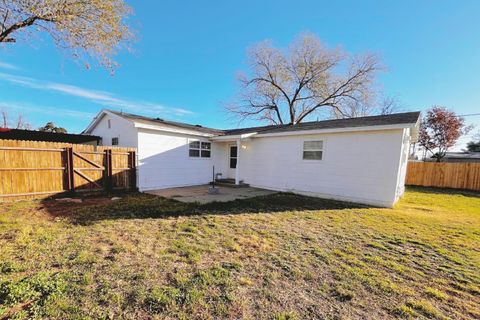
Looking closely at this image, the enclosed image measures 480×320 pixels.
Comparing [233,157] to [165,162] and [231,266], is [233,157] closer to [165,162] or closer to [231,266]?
[165,162]

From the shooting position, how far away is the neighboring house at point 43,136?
10.6 m

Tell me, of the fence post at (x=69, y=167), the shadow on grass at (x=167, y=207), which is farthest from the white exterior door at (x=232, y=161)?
the fence post at (x=69, y=167)

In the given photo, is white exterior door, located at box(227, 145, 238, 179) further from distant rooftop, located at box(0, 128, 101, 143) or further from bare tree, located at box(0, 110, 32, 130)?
bare tree, located at box(0, 110, 32, 130)

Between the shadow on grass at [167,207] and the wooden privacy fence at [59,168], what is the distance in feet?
3.09

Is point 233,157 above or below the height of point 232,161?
above

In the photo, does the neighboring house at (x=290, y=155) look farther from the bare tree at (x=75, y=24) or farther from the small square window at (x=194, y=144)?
the bare tree at (x=75, y=24)

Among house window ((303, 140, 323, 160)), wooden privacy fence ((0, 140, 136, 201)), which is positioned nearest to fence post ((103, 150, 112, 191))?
wooden privacy fence ((0, 140, 136, 201))

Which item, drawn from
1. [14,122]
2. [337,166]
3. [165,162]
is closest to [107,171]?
[165,162]

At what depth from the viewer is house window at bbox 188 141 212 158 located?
432 inches

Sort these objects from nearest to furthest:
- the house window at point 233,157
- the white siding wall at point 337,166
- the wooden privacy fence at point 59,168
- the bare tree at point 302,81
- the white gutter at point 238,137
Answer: the wooden privacy fence at point 59,168 → the white siding wall at point 337,166 → the white gutter at point 238,137 → the house window at point 233,157 → the bare tree at point 302,81

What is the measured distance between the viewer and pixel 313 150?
8992mm

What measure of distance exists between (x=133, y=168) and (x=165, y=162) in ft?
4.58

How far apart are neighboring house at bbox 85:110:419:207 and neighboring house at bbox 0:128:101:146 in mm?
591

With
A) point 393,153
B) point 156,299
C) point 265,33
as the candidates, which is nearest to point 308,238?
point 156,299
